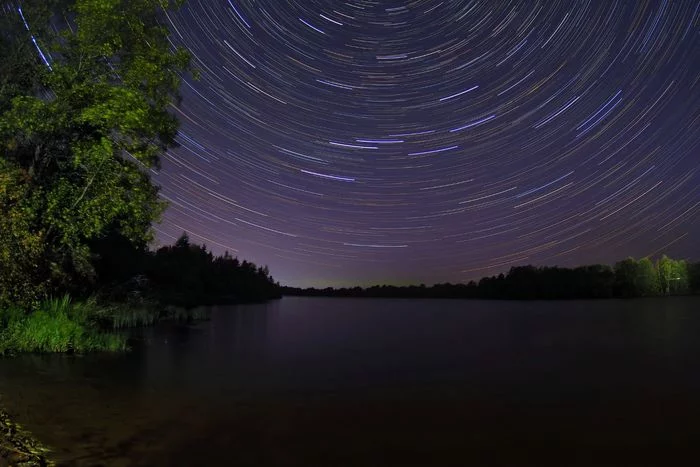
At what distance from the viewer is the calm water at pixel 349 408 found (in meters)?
8.45

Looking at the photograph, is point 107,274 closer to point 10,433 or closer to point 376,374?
point 376,374

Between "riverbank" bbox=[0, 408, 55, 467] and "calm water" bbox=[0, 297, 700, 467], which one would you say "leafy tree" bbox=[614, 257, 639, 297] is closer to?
"calm water" bbox=[0, 297, 700, 467]

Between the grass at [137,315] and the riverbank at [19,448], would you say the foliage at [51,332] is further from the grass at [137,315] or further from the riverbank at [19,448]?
the riverbank at [19,448]

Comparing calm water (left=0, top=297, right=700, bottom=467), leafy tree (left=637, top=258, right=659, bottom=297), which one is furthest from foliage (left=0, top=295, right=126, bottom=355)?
leafy tree (left=637, top=258, right=659, bottom=297)

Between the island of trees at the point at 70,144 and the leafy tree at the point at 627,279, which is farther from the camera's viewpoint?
the leafy tree at the point at 627,279

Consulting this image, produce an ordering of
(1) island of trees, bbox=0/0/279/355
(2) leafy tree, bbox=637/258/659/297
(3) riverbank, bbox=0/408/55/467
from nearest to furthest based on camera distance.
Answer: (3) riverbank, bbox=0/408/55/467 < (1) island of trees, bbox=0/0/279/355 < (2) leafy tree, bbox=637/258/659/297

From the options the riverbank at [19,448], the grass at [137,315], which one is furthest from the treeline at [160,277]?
the riverbank at [19,448]

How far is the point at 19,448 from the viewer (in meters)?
6.78

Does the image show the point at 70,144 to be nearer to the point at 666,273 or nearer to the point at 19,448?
the point at 19,448

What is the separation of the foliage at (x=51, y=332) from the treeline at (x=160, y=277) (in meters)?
2.33

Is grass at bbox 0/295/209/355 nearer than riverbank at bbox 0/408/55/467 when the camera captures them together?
No

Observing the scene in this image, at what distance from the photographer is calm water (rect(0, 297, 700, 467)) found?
27.7 ft

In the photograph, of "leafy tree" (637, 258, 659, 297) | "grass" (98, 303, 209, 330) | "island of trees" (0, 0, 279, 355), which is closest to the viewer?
"island of trees" (0, 0, 279, 355)

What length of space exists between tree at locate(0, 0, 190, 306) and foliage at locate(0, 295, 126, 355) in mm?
1161
